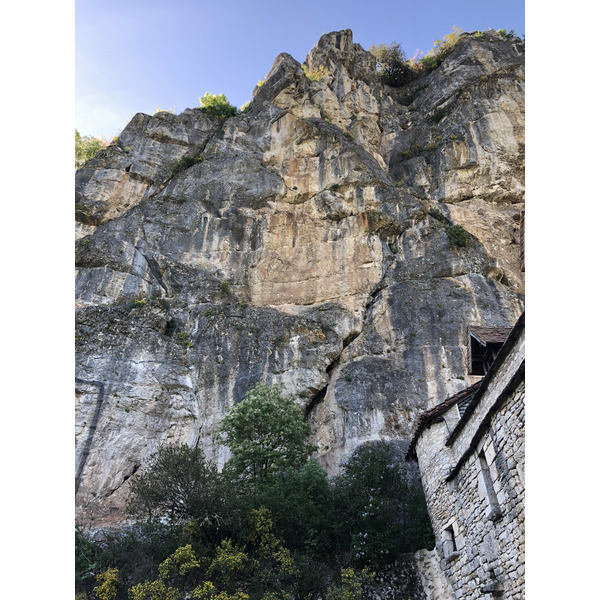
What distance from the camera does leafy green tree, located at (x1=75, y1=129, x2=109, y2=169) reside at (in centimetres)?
4555

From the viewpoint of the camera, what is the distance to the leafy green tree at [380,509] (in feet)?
46.2

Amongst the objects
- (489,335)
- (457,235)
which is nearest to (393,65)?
(457,235)

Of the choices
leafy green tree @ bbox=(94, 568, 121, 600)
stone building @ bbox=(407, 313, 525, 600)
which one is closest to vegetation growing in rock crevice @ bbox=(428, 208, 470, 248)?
stone building @ bbox=(407, 313, 525, 600)

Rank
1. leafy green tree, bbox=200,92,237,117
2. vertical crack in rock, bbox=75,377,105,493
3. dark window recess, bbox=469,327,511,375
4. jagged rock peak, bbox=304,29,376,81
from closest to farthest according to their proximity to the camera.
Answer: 1. dark window recess, bbox=469,327,511,375
2. vertical crack in rock, bbox=75,377,105,493
3. leafy green tree, bbox=200,92,237,117
4. jagged rock peak, bbox=304,29,376,81

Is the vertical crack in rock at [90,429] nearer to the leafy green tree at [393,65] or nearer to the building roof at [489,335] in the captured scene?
the building roof at [489,335]

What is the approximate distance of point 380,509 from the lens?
15.2 m

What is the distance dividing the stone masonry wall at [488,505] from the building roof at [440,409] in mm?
1425

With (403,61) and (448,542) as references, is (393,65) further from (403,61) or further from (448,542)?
(448,542)

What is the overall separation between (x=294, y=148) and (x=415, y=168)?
10295 millimetres

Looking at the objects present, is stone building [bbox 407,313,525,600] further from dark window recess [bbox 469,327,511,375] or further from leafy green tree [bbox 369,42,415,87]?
leafy green tree [bbox 369,42,415,87]

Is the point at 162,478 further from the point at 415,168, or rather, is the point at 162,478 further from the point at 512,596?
the point at 415,168

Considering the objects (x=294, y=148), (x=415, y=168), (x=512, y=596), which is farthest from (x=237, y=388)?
(x=415, y=168)

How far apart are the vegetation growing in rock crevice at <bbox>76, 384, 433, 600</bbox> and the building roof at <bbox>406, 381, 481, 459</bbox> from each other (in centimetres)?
195
